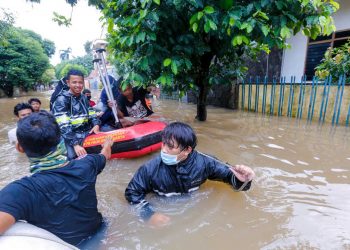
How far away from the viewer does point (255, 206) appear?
2.63 meters

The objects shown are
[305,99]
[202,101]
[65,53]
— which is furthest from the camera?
[65,53]

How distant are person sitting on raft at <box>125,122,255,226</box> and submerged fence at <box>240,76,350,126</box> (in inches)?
204

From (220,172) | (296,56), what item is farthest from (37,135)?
(296,56)

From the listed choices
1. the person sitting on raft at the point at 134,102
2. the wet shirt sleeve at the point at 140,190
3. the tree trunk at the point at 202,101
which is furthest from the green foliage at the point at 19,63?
the wet shirt sleeve at the point at 140,190

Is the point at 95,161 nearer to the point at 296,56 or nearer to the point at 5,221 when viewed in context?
the point at 5,221

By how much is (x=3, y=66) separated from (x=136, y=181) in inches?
934

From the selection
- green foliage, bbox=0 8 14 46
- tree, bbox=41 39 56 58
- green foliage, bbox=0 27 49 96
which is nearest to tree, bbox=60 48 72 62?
tree, bbox=41 39 56 58

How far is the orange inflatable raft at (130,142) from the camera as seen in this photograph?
3.98 meters

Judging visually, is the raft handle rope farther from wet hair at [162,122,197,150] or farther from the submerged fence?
the submerged fence

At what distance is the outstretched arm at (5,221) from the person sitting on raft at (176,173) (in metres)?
1.25

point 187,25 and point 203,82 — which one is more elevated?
point 187,25

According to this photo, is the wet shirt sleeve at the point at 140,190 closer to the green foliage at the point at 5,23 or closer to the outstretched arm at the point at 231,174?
the outstretched arm at the point at 231,174

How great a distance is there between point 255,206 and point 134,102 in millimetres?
3209

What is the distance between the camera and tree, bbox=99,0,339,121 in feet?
11.8
